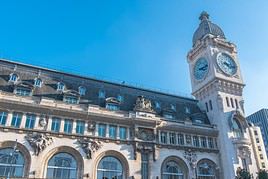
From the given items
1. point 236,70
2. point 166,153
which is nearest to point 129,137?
point 166,153

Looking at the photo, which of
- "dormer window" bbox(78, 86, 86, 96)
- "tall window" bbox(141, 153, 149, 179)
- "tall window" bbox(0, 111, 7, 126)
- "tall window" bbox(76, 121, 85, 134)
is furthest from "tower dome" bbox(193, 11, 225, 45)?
"tall window" bbox(0, 111, 7, 126)

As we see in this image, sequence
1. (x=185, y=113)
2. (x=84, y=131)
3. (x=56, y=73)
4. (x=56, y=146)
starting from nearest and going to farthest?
(x=56, y=146) < (x=84, y=131) < (x=56, y=73) < (x=185, y=113)

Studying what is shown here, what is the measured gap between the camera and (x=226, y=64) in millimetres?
59781

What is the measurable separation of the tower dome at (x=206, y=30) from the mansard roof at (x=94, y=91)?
17141mm

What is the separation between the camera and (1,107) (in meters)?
37.4

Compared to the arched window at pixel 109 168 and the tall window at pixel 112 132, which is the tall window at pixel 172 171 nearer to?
the arched window at pixel 109 168

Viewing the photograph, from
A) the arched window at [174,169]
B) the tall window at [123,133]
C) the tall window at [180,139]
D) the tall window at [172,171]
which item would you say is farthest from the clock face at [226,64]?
the tall window at [123,133]

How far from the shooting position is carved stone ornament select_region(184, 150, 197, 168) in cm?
4634

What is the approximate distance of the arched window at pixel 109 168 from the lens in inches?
1578

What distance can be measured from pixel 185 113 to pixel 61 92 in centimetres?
2678

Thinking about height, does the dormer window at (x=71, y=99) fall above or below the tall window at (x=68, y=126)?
above

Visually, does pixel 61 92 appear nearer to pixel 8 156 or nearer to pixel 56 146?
pixel 56 146

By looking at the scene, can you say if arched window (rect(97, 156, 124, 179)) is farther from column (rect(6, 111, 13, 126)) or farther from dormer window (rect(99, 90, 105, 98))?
column (rect(6, 111, 13, 126))

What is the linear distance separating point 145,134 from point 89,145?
417 inches
